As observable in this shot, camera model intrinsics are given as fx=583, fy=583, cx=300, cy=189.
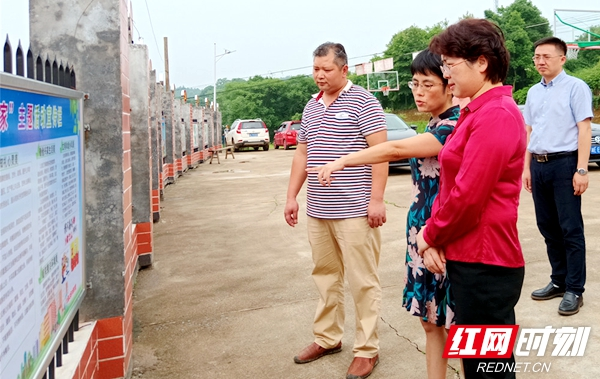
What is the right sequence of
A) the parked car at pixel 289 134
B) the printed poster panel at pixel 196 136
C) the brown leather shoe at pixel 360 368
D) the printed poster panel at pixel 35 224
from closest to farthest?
the printed poster panel at pixel 35 224 → the brown leather shoe at pixel 360 368 → the printed poster panel at pixel 196 136 → the parked car at pixel 289 134

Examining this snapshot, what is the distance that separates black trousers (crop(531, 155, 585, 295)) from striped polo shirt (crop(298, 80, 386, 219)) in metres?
1.48

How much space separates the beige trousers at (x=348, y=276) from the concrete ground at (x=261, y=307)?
161 millimetres

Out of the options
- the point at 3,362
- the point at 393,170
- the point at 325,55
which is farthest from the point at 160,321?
the point at 393,170

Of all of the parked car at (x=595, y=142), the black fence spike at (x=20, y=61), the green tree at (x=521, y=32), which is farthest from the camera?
the green tree at (x=521, y=32)

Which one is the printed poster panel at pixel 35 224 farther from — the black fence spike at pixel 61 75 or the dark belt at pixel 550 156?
the dark belt at pixel 550 156

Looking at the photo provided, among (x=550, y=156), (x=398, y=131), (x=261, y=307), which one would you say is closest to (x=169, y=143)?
(x=398, y=131)

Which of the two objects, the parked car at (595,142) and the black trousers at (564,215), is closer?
the black trousers at (564,215)

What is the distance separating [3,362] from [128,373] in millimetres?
1657

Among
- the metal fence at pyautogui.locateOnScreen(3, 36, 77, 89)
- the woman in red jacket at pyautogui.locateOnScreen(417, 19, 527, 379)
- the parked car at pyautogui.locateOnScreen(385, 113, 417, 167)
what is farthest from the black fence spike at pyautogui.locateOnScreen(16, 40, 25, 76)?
the parked car at pyautogui.locateOnScreen(385, 113, 417, 167)

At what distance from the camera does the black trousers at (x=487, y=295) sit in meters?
2.09

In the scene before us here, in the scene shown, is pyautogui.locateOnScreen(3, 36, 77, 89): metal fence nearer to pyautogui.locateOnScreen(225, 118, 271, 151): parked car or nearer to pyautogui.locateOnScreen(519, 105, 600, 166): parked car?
pyautogui.locateOnScreen(519, 105, 600, 166): parked car

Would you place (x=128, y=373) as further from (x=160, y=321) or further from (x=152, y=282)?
(x=152, y=282)

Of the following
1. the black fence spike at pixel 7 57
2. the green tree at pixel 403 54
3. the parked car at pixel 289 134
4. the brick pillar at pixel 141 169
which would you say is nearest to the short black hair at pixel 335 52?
the black fence spike at pixel 7 57

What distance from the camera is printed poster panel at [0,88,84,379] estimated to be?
66.6 inches
